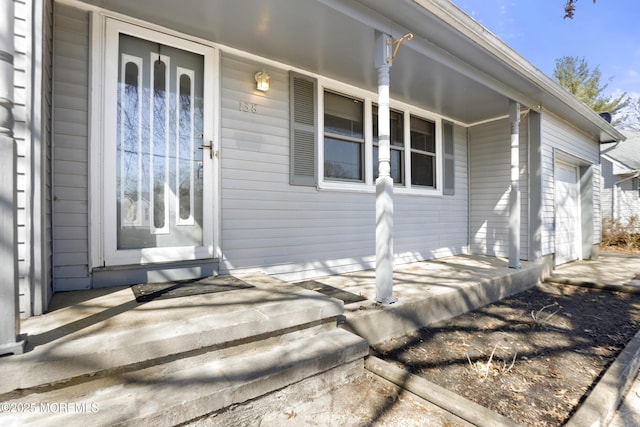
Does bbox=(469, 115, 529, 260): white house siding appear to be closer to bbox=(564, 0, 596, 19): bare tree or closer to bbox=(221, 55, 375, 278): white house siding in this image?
bbox=(221, 55, 375, 278): white house siding

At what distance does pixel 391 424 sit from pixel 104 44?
131 inches

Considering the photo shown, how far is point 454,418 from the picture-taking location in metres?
1.56

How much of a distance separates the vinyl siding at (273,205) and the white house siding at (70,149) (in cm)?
110

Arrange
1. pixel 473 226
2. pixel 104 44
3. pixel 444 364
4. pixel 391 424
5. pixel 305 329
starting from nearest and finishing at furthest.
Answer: pixel 391 424, pixel 305 329, pixel 444 364, pixel 104 44, pixel 473 226

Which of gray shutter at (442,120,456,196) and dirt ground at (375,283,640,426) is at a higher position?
gray shutter at (442,120,456,196)

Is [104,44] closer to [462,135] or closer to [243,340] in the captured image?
[243,340]

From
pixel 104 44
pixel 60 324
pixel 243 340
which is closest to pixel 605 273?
pixel 243 340

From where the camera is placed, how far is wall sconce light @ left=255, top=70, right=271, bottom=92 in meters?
3.25

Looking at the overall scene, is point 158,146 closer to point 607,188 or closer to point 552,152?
point 552,152

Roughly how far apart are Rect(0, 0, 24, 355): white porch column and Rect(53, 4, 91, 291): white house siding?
1.22 metres

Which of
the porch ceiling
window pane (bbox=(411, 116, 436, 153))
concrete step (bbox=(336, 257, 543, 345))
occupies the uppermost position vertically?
the porch ceiling

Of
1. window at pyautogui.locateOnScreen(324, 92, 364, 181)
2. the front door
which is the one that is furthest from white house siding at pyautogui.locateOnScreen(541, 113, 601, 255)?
the front door

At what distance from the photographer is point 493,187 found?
5.39 meters

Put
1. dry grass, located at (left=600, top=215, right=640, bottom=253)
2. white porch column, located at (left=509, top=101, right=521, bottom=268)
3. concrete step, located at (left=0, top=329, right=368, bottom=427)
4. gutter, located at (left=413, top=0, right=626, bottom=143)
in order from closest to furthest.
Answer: concrete step, located at (left=0, top=329, right=368, bottom=427)
gutter, located at (left=413, top=0, right=626, bottom=143)
white porch column, located at (left=509, top=101, right=521, bottom=268)
dry grass, located at (left=600, top=215, right=640, bottom=253)
